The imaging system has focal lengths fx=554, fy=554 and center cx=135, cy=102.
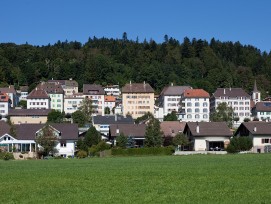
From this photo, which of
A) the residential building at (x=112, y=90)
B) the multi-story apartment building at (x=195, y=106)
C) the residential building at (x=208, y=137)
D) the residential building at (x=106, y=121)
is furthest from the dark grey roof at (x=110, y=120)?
the residential building at (x=112, y=90)

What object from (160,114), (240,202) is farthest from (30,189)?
(160,114)

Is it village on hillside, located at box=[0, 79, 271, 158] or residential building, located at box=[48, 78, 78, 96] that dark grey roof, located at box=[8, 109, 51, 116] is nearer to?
village on hillside, located at box=[0, 79, 271, 158]

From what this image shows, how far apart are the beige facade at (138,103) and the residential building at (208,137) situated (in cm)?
7035

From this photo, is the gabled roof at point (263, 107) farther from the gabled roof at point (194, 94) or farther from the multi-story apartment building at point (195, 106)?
the gabled roof at point (194, 94)

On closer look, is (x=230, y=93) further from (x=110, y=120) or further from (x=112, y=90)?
(x=110, y=120)

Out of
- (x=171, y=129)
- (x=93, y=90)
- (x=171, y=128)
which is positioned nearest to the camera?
(x=171, y=129)

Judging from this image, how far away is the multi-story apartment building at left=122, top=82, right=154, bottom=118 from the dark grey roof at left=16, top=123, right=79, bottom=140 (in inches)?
2767

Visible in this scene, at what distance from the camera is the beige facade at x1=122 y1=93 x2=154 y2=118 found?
6156 inches

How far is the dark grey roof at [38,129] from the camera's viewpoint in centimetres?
8281

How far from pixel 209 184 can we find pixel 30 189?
21.6 ft

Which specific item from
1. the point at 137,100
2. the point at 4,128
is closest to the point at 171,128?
the point at 4,128

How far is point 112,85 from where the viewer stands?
18975 centimetres

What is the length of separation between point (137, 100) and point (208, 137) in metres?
73.1

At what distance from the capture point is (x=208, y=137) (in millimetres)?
84688
